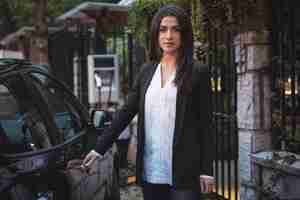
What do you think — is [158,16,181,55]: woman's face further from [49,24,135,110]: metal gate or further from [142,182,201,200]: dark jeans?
[49,24,135,110]: metal gate

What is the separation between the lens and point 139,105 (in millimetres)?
3188

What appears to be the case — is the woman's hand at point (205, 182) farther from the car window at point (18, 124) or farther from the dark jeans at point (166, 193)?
the car window at point (18, 124)

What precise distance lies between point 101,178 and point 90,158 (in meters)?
0.74

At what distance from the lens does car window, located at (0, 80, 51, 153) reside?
3.23 m

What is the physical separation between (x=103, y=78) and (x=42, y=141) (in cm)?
725

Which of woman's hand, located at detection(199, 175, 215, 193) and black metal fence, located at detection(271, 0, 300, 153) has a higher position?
black metal fence, located at detection(271, 0, 300, 153)

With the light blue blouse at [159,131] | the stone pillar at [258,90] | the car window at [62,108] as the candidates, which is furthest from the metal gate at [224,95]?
the light blue blouse at [159,131]

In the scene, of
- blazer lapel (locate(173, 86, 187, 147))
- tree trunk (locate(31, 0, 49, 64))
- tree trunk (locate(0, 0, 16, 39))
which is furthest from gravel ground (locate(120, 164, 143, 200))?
tree trunk (locate(0, 0, 16, 39))

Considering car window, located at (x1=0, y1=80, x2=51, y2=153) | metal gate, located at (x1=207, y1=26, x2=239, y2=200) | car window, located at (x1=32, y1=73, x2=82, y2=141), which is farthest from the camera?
metal gate, located at (x1=207, y1=26, x2=239, y2=200)

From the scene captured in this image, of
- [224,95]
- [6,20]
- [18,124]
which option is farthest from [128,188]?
[6,20]

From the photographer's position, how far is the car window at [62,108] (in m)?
3.92

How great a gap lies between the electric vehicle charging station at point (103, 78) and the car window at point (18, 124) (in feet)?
22.8

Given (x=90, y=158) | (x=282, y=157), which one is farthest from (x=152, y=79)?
(x=282, y=157)

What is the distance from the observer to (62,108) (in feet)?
13.8
